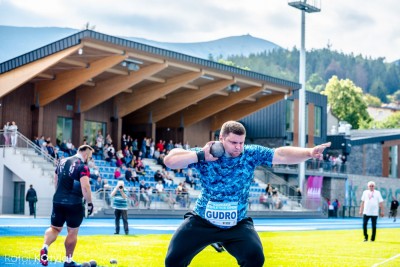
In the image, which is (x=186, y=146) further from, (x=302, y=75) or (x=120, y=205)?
(x=120, y=205)

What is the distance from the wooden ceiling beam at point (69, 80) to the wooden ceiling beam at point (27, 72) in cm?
294

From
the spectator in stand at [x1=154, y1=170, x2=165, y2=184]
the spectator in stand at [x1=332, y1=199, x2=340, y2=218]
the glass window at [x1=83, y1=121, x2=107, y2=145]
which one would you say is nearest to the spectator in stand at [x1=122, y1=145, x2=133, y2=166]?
the spectator in stand at [x1=154, y1=170, x2=165, y2=184]

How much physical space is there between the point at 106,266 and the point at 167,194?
24.0 meters

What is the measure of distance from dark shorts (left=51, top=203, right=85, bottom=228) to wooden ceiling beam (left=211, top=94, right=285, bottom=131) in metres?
41.8

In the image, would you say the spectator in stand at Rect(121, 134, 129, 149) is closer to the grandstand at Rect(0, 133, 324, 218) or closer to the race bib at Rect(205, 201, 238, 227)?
the grandstand at Rect(0, 133, 324, 218)

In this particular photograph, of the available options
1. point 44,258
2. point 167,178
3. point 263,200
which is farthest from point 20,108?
point 44,258

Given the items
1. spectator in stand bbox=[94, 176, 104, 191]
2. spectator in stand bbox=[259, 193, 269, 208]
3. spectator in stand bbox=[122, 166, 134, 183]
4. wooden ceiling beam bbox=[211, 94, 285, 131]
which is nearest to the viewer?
spectator in stand bbox=[94, 176, 104, 191]

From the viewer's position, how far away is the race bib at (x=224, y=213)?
7.84 m

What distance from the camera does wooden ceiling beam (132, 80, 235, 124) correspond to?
4694cm

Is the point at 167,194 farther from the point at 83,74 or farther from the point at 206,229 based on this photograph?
the point at 206,229

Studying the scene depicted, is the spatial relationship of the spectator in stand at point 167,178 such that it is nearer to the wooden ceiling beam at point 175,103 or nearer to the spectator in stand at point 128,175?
the spectator in stand at point 128,175

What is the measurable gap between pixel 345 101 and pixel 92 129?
290 feet

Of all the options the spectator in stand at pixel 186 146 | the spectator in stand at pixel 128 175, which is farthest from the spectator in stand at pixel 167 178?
the spectator in stand at pixel 186 146

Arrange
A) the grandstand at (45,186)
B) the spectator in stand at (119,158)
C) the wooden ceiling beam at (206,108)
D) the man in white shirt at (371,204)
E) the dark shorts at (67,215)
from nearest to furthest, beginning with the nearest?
the dark shorts at (67,215)
the man in white shirt at (371,204)
the grandstand at (45,186)
the spectator in stand at (119,158)
the wooden ceiling beam at (206,108)
